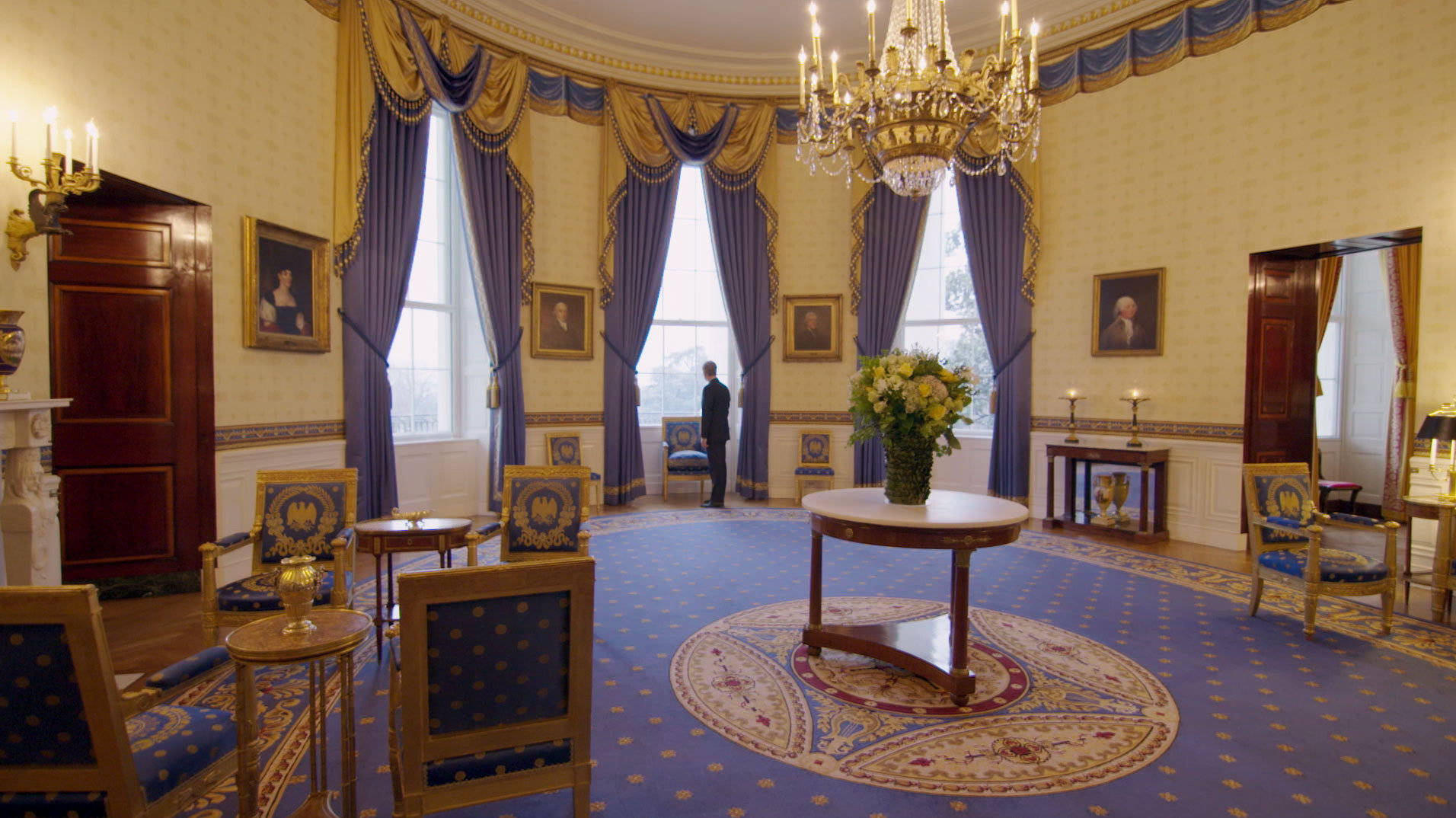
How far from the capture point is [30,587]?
1.72 meters

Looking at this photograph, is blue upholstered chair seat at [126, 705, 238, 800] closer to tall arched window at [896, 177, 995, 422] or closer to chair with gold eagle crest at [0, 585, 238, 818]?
Answer: chair with gold eagle crest at [0, 585, 238, 818]

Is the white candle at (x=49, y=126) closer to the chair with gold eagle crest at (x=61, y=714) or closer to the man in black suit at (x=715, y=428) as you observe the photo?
the chair with gold eagle crest at (x=61, y=714)

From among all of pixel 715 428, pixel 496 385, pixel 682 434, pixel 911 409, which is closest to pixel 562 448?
pixel 496 385

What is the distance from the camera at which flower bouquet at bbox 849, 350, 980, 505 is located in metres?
3.84

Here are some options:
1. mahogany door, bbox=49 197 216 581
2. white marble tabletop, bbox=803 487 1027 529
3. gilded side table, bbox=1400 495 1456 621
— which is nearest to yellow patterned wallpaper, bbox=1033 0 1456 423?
gilded side table, bbox=1400 495 1456 621

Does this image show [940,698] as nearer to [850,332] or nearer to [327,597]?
[327,597]

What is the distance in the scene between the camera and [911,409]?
383cm

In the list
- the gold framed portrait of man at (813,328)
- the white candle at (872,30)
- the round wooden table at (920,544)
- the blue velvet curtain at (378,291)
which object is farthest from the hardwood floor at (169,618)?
the white candle at (872,30)

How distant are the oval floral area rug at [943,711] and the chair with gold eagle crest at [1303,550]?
4.61ft

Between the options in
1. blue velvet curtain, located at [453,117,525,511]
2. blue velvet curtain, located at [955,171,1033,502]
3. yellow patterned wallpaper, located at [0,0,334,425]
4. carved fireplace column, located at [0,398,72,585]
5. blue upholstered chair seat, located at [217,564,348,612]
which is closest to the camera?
blue upholstered chair seat, located at [217,564,348,612]

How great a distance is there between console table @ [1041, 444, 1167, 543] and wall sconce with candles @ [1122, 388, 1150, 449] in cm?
10

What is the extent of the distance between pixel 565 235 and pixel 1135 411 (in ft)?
20.7

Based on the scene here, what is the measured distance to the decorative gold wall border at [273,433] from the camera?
17.8 feet

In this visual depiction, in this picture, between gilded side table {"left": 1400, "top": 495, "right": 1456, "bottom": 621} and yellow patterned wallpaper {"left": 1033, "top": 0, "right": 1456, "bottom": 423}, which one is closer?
gilded side table {"left": 1400, "top": 495, "right": 1456, "bottom": 621}
